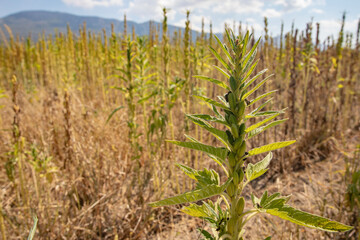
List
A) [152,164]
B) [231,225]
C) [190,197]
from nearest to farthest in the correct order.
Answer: [190,197] → [231,225] → [152,164]

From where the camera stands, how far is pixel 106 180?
1.94 m

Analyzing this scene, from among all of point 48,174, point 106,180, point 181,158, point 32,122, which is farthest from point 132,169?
point 32,122

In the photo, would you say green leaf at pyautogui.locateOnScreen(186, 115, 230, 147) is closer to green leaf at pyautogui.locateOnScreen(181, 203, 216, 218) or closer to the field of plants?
the field of plants

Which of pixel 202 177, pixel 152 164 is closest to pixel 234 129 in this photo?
pixel 202 177

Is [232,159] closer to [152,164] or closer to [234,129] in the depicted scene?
[234,129]

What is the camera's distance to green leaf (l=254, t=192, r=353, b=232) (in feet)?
1.39

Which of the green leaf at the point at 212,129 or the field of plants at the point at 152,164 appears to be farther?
the field of plants at the point at 152,164

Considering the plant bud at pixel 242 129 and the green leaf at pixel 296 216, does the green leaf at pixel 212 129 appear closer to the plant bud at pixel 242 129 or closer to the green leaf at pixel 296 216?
the plant bud at pixel 242 129

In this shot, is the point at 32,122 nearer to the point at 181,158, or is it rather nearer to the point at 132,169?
the point at 132,169

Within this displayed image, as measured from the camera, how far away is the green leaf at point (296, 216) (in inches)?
16.6

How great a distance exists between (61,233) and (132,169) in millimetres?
853

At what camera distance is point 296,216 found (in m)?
0.45

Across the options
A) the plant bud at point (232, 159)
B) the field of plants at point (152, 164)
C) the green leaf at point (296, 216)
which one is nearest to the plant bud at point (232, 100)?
the field of plants at point (152, 164)

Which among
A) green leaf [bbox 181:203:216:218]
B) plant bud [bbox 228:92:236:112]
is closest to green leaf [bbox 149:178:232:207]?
green leaf [bbox 181:203:216:218]
